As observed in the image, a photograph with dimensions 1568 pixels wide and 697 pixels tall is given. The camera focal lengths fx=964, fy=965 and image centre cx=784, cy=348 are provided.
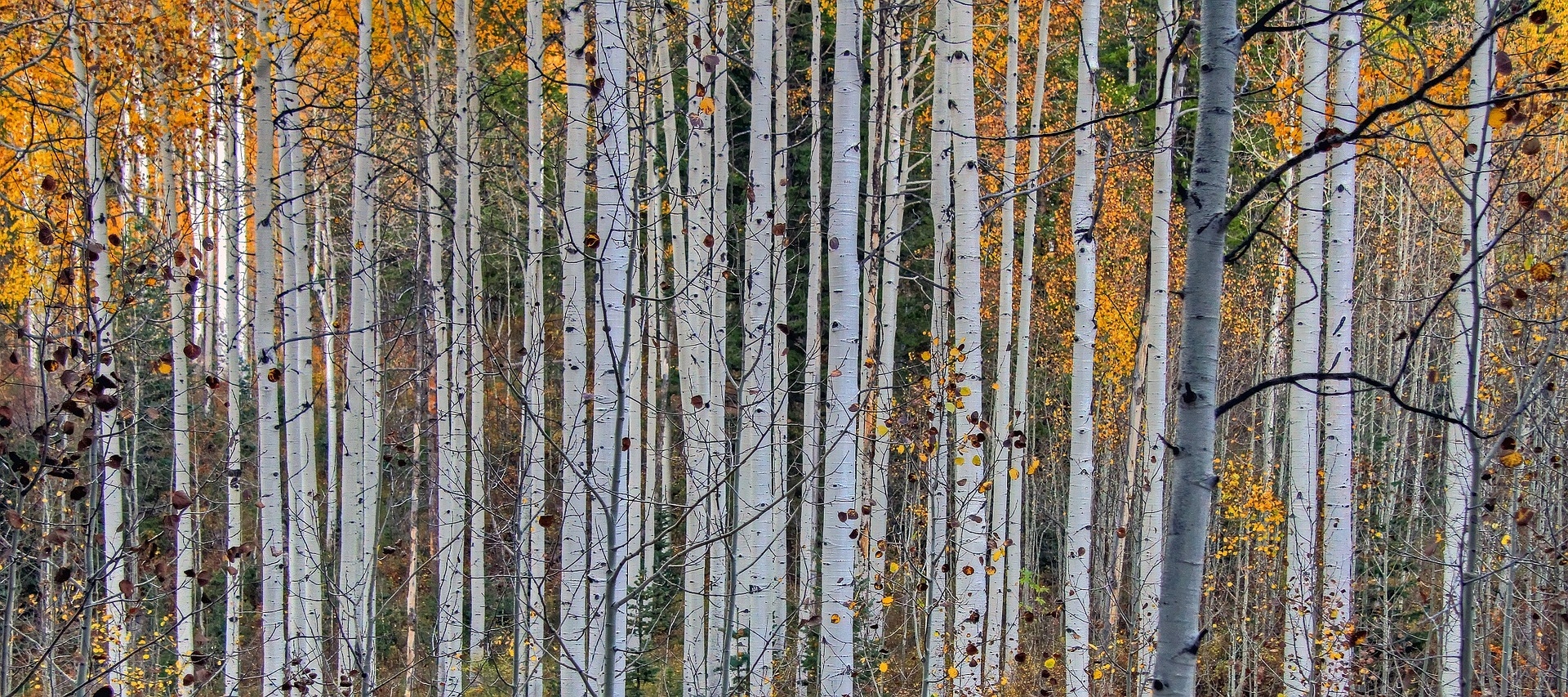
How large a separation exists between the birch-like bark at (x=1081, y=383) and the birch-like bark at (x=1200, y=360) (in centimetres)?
307

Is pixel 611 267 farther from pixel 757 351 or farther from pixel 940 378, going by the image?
pixel 940 378

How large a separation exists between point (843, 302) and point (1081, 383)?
247 centimetres

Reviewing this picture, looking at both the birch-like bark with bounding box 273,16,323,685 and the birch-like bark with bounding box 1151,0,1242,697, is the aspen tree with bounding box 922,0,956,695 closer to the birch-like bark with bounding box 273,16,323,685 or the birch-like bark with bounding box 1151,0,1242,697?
the birch-like bark with bounding box 1151,0,1242,697

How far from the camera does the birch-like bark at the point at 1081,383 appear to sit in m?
5.60

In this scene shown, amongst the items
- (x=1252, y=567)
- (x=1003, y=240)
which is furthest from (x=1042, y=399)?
(x=1003, y=240)

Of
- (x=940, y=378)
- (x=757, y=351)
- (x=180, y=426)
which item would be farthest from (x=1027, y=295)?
(x=180, y=426)

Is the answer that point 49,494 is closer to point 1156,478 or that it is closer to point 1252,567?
point 1156,478

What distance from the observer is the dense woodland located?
370 cm

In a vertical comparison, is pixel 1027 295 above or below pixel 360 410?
above

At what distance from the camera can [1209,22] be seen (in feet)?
7.95

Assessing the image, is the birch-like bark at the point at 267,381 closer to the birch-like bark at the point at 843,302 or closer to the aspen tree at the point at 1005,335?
the birch-like bark at the point at 843,302

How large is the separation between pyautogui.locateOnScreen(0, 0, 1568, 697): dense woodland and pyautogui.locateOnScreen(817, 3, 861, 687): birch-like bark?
0.03 metres

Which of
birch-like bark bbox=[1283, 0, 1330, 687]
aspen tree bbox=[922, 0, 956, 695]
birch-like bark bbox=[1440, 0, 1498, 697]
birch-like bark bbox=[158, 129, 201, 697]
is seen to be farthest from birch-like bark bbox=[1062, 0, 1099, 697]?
birch-like bark bbox=[158, 129, 201, 697]

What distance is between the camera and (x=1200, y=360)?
2.44m
